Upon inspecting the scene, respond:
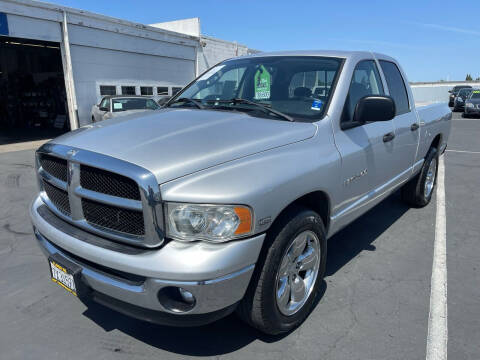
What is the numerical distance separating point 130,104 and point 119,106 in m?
0.44

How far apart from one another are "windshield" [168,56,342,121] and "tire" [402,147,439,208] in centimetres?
260

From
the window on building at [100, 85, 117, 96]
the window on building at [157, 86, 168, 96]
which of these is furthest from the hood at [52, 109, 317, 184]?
the window on building at [157, 86, 168, 96]

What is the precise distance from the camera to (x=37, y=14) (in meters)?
12.4

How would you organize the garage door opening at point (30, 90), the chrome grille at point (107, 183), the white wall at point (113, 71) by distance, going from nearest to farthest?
the chrome grille at point (107, 183)
the white wall at point (113, 71)
the garage door opening at point (30, 90)

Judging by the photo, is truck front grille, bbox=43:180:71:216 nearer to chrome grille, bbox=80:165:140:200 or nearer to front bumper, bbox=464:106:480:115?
chrome grille, bbox=80:165:140:200

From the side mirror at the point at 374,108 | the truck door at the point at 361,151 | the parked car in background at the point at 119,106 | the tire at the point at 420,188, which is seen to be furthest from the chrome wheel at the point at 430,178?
the parked car in background at the point at 119,106

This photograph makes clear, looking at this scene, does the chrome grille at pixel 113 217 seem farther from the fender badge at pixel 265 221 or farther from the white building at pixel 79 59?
the white building at pixel 79 59

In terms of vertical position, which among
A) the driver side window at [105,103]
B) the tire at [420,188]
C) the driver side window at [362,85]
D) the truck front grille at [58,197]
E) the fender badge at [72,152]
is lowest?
the tire at [420,188]

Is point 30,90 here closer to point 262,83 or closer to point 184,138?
point 262,83

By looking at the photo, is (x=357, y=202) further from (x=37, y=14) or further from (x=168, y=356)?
(x=37, y=14)

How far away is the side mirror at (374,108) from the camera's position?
290 centimetres

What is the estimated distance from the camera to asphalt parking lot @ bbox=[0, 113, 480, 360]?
246 centimetres

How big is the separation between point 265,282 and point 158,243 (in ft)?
2.25

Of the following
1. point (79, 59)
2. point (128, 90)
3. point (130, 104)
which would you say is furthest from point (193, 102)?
point (128, 90)
